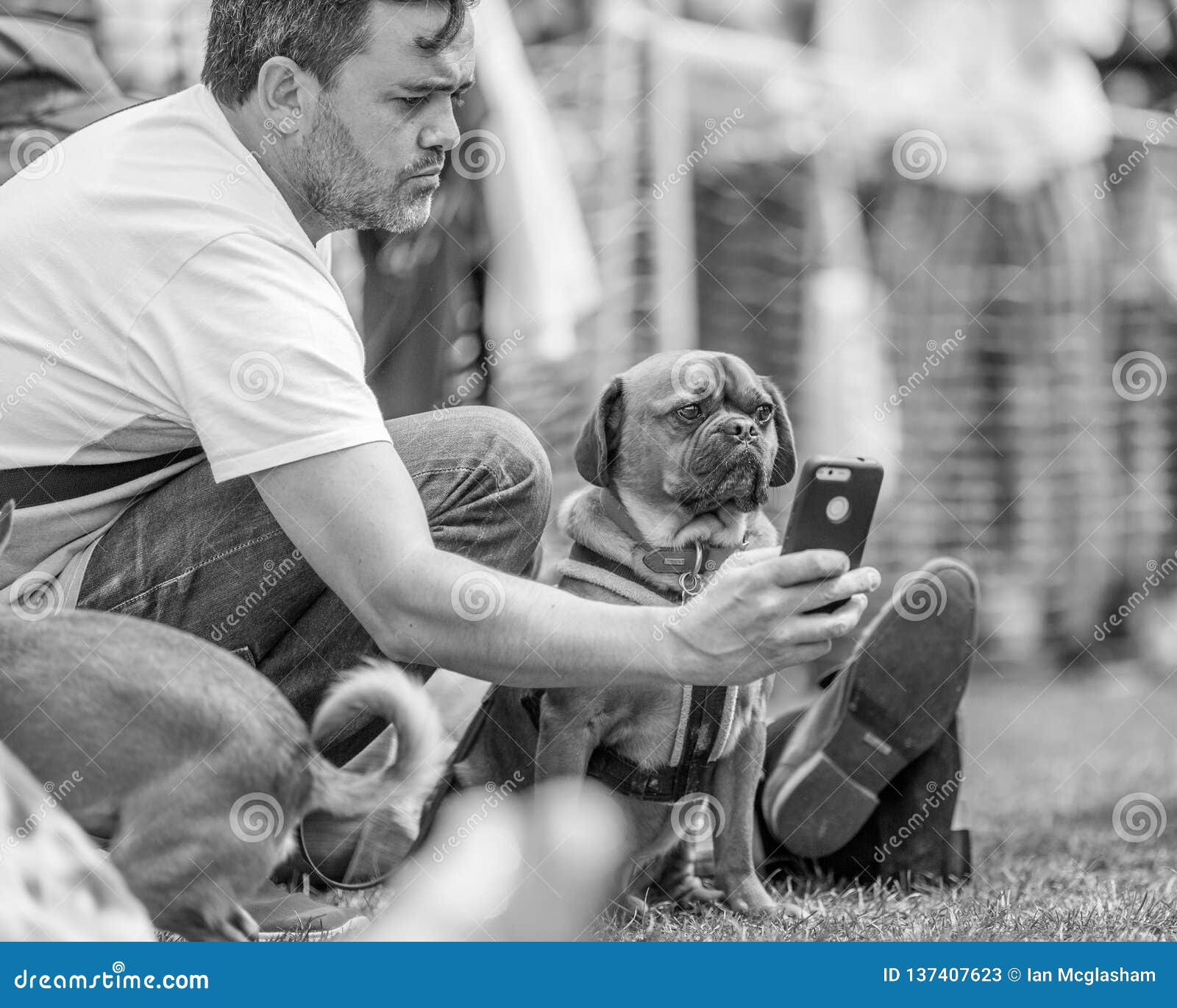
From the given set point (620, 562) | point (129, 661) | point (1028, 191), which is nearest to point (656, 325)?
point (1028, 191)

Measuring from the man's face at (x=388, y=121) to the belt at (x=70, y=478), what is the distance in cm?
52

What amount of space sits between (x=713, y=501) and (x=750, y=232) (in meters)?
4.61

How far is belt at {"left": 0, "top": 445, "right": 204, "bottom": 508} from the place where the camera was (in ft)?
7.32

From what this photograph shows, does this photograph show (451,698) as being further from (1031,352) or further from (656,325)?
(1031,352)

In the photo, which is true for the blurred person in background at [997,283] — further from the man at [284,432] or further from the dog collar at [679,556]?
the man at [284,432]

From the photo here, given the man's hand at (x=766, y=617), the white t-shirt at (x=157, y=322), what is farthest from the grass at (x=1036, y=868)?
the white t-shirt at (x=157, y=322)

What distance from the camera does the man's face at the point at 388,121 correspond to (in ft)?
7.30

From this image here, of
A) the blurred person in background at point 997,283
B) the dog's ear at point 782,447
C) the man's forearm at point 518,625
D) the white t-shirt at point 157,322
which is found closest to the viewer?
the man's forearm at point 518,625

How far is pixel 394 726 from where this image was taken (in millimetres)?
1949

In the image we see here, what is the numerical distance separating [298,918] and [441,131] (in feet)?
4.30

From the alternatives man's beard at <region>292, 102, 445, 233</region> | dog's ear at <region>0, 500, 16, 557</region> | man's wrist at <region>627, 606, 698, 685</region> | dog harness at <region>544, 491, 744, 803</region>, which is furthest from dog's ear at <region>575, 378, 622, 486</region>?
dog's ear at <region>0, 500, 16, 557</region>

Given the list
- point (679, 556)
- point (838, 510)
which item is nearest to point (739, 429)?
point (679, 556)

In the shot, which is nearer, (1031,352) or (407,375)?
(407,375)

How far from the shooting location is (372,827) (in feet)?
8.38
